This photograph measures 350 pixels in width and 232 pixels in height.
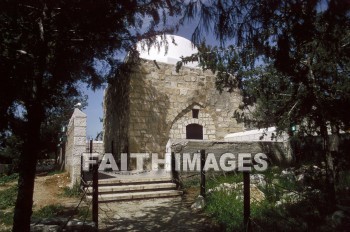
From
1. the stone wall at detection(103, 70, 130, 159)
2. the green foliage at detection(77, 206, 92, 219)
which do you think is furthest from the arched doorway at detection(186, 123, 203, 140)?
the green foliage at detection(77, 206, 92, 219)

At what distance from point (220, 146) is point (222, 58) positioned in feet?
9.39

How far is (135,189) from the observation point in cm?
716

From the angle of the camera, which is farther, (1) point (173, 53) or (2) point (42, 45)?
(1) point (173, 53)

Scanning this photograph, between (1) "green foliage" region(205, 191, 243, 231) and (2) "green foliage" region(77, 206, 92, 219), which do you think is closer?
(1) "green foliage" region(205, 191, 243, 231)

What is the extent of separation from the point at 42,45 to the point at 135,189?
4.60m

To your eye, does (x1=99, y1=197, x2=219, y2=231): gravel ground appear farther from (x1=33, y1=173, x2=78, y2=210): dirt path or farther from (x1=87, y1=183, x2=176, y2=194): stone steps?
(x1=33, y1=173, x2=78, y2=210): dirt path

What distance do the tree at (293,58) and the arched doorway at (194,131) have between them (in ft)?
15.1

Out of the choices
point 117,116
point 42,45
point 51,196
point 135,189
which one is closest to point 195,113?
point 117,116

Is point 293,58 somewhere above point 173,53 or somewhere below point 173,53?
below

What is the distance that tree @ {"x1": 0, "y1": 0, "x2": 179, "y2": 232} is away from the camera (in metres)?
3.33

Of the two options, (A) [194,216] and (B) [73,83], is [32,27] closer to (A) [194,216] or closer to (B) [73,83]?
(B) [73,83]

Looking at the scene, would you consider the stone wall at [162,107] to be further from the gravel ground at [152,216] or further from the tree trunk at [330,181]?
the tree trunk at [330,181]

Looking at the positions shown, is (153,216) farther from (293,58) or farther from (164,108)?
(164,108)

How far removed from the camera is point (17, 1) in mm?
3092
